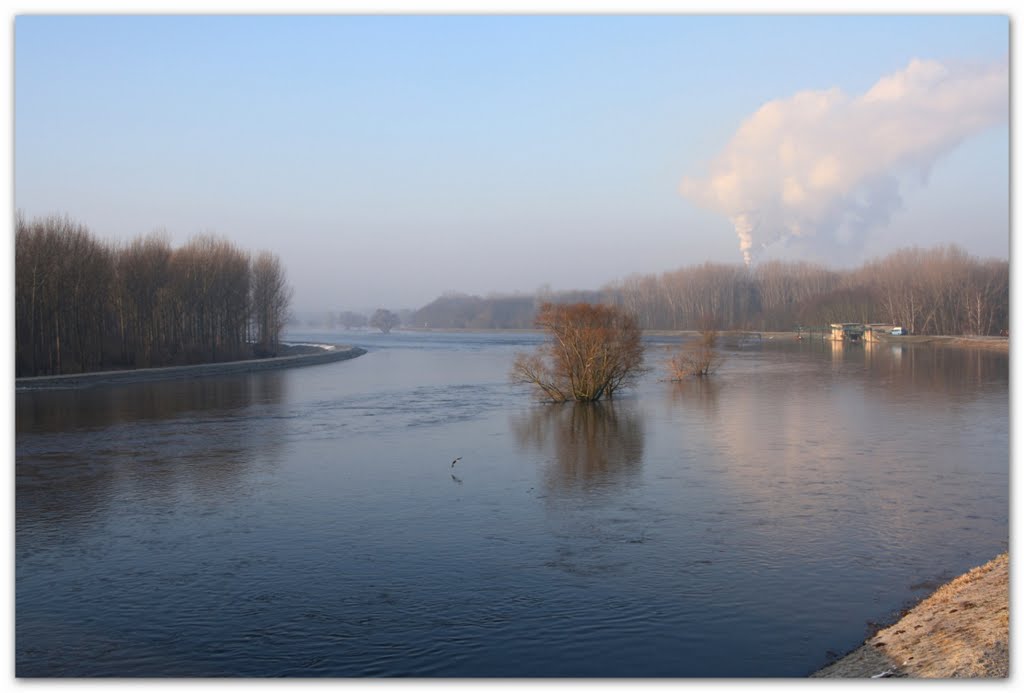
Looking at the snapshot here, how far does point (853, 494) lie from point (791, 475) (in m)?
1.53

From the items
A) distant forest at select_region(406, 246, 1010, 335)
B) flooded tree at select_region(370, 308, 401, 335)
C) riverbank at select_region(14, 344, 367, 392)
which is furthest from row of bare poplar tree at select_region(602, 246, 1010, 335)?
flooded tree at select_region(370, 308, 401, 335)

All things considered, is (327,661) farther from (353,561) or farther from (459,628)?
(353,561)

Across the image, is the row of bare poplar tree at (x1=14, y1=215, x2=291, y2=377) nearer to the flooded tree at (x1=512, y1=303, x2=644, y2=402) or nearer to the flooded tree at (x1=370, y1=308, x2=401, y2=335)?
the flooded tree at (x1=512, y1=303, x2=644, y2=402)

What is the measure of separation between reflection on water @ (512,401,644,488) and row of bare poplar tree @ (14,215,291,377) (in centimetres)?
1536

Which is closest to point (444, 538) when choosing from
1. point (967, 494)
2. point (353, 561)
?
point (353, 561)

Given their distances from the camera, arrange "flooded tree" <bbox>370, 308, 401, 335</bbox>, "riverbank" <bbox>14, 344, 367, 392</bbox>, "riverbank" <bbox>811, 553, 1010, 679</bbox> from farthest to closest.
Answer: "flooded tree" <bbox>370, 308, 401, 335</bbox> → "riverbank" <bbox>14, 344, 367, 392</bbox> → "riverbank" <bbox>811, 553, 1010, 679</bbox>

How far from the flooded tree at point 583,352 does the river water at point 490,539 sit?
11.5 ft

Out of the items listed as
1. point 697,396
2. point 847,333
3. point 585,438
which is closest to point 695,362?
point 697,396

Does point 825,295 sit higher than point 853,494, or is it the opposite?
point 825,295

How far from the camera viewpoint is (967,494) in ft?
40.9

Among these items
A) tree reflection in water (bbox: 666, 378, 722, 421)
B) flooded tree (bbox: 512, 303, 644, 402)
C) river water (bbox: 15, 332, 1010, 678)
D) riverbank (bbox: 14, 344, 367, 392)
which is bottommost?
river water (bbox: 15, 332, 1010, 678)

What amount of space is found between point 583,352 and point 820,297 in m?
72.8

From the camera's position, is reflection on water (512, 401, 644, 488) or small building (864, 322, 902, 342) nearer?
reflection on water (512, 401, 644, 488)

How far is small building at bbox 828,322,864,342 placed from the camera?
68.6 meters
